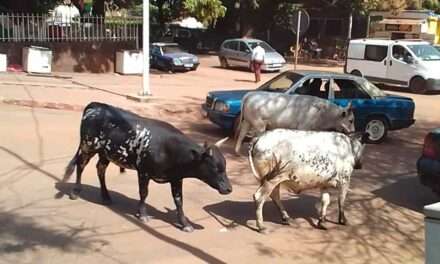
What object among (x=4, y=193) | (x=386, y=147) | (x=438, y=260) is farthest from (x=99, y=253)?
(x=386, y=147)

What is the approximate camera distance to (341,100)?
1309 cm

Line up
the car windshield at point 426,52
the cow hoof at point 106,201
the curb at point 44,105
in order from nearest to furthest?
the cow hoof at point 106,201 → the curb at point 44,105 → the car windshield at point 426,52

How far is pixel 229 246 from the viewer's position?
6758 millimetres

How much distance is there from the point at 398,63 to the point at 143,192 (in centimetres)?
2000

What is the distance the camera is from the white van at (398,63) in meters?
24.2

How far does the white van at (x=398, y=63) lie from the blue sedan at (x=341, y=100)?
1121cm

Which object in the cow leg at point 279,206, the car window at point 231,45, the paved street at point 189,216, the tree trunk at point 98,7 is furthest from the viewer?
the car window at point 231,45

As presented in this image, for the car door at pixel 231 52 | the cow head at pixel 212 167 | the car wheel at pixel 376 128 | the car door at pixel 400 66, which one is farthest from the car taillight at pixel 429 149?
the car door at pixel 231 52

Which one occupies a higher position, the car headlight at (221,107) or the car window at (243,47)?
the car window at (243,47)

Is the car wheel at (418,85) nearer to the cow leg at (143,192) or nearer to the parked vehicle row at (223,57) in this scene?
the parked vehicle row at (223,57)

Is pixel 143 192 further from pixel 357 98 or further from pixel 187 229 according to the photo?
pixel 357 98

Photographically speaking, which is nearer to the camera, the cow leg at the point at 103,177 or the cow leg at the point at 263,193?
the cow leg at the point at 263,193

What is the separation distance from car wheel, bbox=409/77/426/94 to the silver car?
7.69 meters

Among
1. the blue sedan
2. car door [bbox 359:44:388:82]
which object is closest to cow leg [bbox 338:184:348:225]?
the blue sedan
